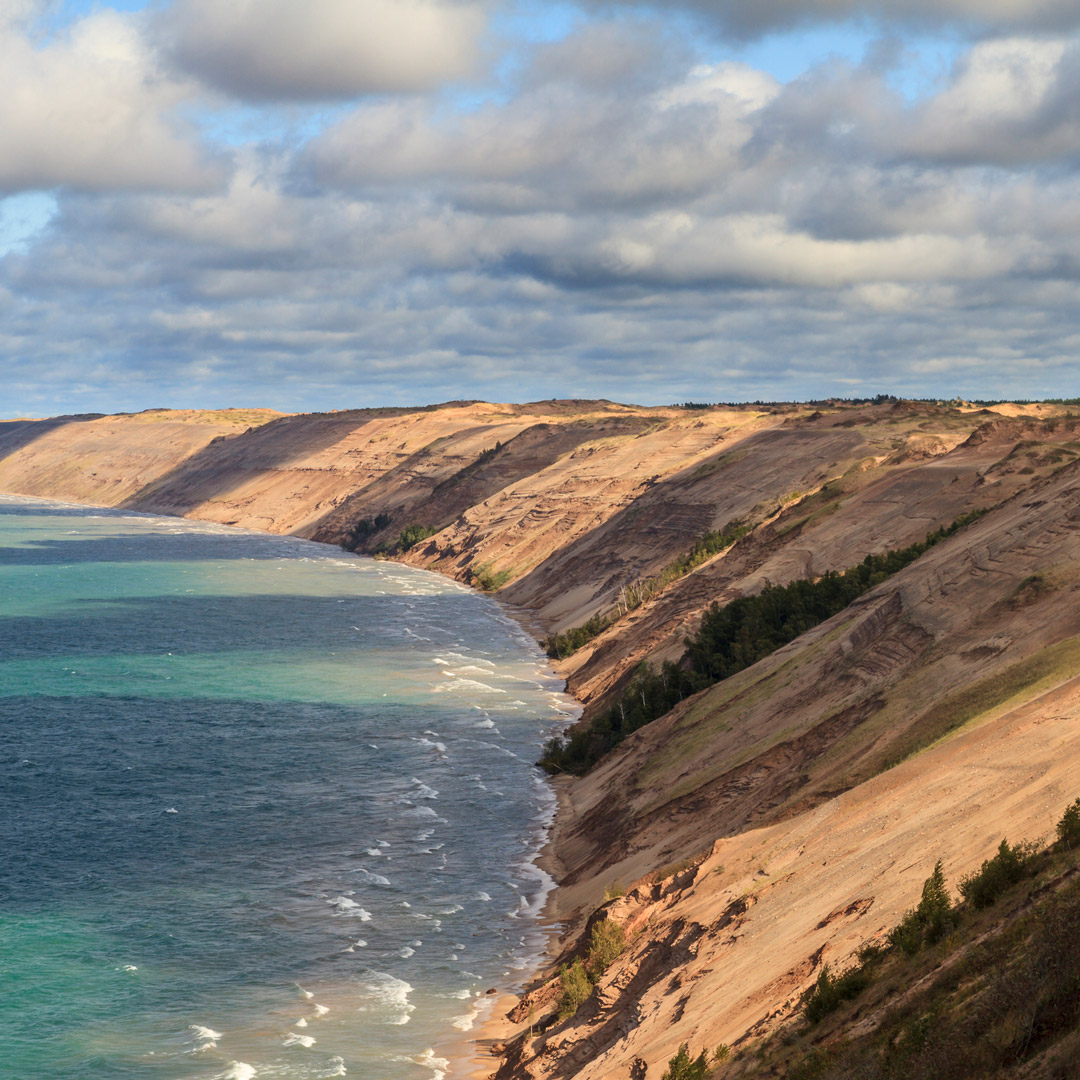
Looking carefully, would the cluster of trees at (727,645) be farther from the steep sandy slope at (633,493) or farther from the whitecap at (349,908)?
the whitecap at (349,908)

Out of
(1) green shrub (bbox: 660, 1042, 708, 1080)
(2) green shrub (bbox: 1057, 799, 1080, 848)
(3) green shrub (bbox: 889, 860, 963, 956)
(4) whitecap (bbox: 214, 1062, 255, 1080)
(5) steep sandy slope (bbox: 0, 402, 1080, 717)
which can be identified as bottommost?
(4) whitecap (bbox: 214, 1062, 255, 1080)

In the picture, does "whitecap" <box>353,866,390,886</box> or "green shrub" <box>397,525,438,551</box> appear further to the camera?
"green shrub" <box>397,525,438,551</box>

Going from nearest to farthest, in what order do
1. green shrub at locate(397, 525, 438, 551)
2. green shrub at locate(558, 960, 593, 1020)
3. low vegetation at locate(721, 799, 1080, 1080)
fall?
1. low vegetation at locate(721, 799, 1080, 1080)
2. green shrub at locate(558, 960, 593, 1020)
3. green shrub at locate(397, 525, 438, 551)

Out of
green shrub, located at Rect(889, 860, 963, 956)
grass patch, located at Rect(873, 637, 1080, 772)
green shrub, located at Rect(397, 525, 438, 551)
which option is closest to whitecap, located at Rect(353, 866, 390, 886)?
grass patch, located at Rect(873, 637, 1080, 772)

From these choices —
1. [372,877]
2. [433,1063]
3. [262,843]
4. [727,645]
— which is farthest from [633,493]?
[433,1063]

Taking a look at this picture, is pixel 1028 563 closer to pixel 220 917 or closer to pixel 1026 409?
pixel 220 917

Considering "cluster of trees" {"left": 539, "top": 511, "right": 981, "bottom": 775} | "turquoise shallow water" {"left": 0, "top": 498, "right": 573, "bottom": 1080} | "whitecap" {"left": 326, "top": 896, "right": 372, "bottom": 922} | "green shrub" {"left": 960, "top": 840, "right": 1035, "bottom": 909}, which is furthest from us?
"cluster of trees" {"left": 539, "top": 511, "right": 981, "bottom": 775}

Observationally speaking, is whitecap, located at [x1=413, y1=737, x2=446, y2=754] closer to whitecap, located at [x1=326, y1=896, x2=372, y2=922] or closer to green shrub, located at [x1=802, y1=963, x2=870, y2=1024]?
whitecap, located at [x1=326, y1=896, x2=372, y2=922]
